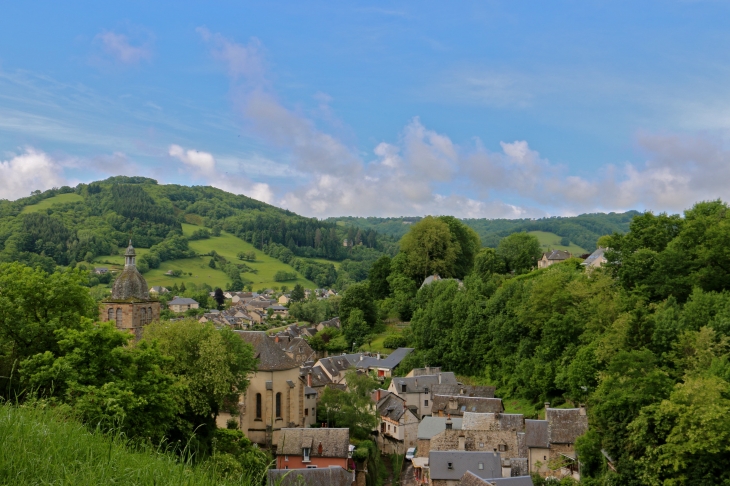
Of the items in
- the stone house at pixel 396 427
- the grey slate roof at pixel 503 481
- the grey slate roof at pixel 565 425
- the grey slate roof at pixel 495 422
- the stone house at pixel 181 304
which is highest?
the stone house at pixel 181 304

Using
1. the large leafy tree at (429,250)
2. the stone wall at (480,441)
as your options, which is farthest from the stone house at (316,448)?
the large leafy tree at (429,250)

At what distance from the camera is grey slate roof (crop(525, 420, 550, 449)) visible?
35312 mm

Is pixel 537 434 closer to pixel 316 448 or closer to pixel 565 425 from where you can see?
pixel 565 425

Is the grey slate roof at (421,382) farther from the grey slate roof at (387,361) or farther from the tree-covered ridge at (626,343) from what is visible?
the grey slate roof at (387,361)

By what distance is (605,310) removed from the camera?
38906mm

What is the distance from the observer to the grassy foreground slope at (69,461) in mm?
6766

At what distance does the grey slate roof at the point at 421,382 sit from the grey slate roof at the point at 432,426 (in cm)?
793

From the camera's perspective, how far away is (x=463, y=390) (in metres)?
50.2

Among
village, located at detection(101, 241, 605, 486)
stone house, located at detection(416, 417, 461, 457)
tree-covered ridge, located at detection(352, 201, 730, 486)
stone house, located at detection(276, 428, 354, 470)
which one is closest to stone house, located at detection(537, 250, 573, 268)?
tree-covered ridge, located at detection(352, 201, 730, 486)

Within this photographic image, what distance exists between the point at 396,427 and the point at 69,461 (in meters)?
42.7

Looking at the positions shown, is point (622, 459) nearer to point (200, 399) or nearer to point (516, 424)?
point (516, 424)

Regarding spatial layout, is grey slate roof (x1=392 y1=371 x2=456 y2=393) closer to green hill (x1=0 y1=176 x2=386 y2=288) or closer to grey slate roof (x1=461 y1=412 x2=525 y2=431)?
Answer: grey slate roof (x1=461 y1=412 x2=525 y2=431)

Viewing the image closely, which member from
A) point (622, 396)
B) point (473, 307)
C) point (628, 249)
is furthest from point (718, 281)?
point (473, 307)

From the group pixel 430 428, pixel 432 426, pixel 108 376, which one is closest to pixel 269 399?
pixel 430 428
